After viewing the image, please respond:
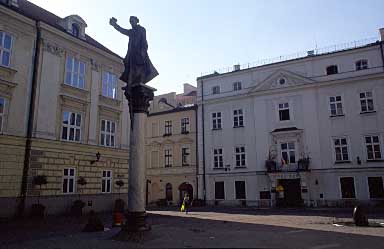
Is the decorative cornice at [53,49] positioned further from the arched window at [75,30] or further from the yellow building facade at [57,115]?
the arched window at [75,30]

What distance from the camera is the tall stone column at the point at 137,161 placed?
33.8ft

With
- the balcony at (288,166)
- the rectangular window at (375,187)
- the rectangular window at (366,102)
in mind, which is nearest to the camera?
the rectangular window at (375,187)

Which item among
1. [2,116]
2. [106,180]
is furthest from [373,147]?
[2,116]

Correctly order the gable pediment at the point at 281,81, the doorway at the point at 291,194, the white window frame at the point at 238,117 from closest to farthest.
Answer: the doorway at the point at 291,194 → the gable pediment at the point at 281,81 → the white window frame at the point at 238,117

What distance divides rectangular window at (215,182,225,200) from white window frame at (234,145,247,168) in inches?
111

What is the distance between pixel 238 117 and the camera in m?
37.8

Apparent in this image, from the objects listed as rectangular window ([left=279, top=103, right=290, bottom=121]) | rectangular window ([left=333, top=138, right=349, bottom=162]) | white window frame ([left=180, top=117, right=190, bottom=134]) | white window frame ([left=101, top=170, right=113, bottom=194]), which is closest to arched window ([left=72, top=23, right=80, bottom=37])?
white window frame ([left=101, top=170, right=113, bottom=194])

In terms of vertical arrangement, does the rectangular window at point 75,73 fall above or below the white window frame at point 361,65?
below

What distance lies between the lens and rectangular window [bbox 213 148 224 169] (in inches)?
1487

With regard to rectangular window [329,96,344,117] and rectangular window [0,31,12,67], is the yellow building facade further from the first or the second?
rectangular window [329,96,344,117]

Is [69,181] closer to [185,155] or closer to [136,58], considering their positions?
[136,58]

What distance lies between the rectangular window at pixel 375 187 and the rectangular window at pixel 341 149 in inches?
108

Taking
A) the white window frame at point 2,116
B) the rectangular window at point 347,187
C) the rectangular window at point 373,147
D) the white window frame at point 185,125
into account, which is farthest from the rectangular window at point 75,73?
the rectangular window at point 373,147

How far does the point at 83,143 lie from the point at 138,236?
15169 mm
